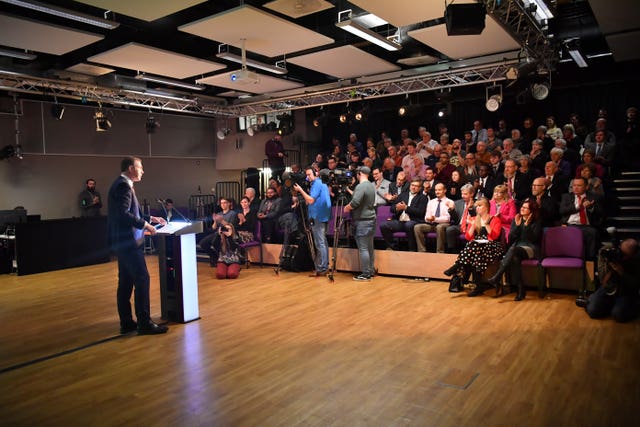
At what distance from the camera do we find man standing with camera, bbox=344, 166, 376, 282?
624 centimetres

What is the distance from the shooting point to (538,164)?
7.14 m

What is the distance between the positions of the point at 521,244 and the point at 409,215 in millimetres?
1813

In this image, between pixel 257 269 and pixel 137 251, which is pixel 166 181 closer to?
pixel 257 269

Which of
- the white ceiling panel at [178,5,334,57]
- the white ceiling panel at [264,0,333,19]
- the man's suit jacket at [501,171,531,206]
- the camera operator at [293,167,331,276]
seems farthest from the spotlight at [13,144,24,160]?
the man's suit jacket at [501,171,531,206]

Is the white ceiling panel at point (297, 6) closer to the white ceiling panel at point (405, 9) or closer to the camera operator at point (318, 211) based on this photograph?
the white ceiling panel at point (405, 9)

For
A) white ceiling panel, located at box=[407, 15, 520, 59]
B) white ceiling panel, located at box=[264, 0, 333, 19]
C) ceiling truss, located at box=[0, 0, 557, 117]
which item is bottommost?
ceiling truss, located at box=[0, 0, 557, 117]

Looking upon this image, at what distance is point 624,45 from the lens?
687 cm

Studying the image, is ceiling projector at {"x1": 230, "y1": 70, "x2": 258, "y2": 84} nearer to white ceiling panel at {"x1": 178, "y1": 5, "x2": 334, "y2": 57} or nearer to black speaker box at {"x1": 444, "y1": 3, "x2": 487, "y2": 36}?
white ceiling panel at {"x1": 178, "y1": 5, "x2": 334, "y2": 57}

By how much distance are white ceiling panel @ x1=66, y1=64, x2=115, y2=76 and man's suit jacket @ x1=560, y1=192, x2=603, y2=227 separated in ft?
24.2

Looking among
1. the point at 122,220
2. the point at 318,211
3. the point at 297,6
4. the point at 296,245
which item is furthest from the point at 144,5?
the point at 296,245

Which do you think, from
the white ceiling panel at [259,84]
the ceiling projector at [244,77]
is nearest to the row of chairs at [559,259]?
the ceiling projector at [244,77]

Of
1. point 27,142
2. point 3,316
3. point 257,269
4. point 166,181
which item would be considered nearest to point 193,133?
point 166,181

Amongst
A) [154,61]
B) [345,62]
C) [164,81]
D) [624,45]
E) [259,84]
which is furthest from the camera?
[259,84]

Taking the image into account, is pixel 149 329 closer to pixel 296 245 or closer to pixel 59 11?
pixel 296 245
